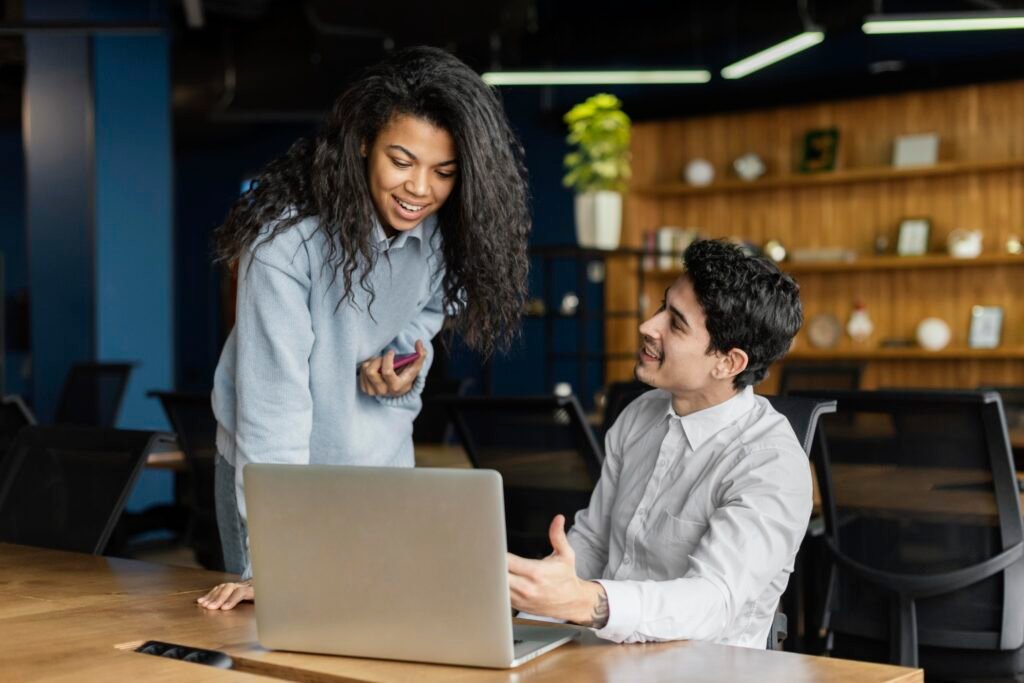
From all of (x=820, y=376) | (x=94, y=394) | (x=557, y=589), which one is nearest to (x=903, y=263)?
(x=820, y=376)

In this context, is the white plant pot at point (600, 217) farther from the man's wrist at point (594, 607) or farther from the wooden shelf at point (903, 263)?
the man's wrist at point (594, 607)

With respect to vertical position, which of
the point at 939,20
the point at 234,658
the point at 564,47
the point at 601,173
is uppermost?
the point at 564,47

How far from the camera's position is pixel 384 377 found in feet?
6.56

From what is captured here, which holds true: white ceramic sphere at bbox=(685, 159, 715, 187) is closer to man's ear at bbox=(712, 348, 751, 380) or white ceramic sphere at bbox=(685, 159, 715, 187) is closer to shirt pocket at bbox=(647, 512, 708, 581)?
man's ear at bbox=(712, 348, 751, 380)

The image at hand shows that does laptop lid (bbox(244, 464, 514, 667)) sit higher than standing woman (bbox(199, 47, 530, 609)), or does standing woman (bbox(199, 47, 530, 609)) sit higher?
standing woman (bbox(199, 47, 530, 609))

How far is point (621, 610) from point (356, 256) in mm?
747

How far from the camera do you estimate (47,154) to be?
22.9 feet

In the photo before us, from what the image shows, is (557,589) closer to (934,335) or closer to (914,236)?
(934,335)

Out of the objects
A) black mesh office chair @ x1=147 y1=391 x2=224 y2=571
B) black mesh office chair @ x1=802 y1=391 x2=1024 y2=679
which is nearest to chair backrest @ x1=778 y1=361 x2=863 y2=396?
black mesh office chair @ x1=147 y1=391 x2=224 y2=571

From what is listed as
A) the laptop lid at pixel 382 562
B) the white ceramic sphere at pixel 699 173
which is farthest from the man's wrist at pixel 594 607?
the white ceramic sphere at pixel 699 173

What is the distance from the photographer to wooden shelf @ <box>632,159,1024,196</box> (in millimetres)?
7559

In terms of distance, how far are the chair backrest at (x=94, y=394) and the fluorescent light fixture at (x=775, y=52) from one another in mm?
3695

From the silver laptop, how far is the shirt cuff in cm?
A: 6

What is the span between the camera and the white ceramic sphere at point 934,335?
7.75 m
